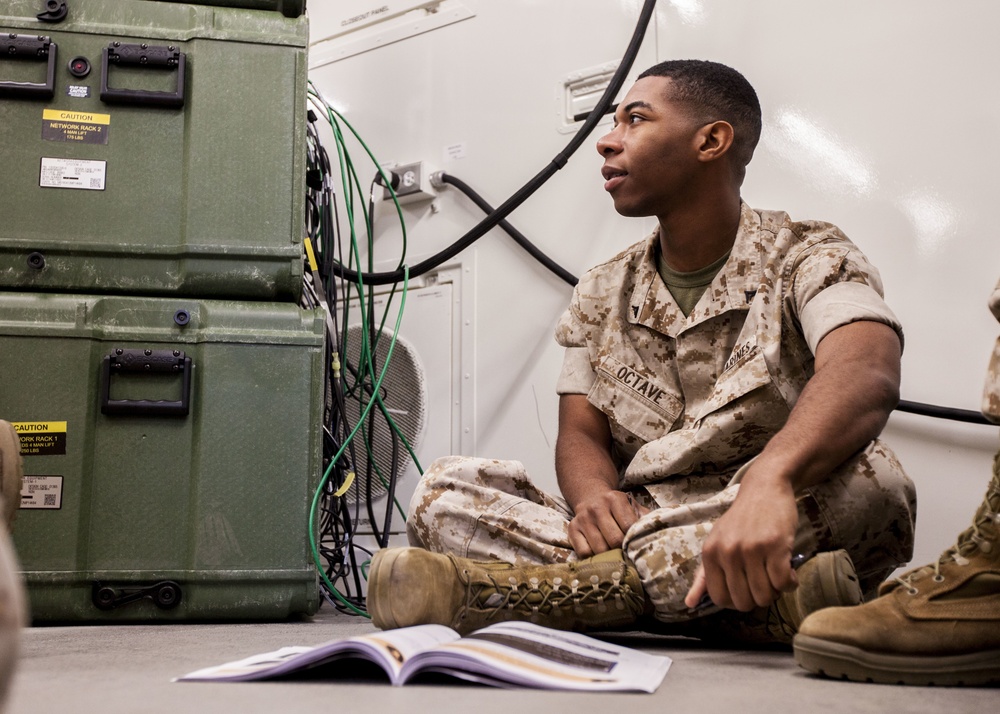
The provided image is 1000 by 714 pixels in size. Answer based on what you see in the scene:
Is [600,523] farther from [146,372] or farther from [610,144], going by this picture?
[146,372]

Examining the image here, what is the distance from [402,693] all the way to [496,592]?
433 mm

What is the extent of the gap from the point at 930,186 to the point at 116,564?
1723mm

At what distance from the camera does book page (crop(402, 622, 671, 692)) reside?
2.51ft

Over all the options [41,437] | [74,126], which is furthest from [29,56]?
[41,437]

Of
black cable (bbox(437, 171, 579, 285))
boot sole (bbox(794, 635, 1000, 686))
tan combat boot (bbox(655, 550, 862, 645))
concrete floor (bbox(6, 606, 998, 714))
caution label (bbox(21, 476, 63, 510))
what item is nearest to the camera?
concrete floor (bbox(6, 606, 998, 714))

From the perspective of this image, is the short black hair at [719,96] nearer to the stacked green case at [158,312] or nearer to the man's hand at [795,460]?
the man's hand at [795,460]

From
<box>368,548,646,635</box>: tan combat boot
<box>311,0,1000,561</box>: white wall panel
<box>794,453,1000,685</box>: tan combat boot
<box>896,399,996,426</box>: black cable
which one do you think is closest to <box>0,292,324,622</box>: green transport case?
<box>368,548,646,635</box>: tan combat boot

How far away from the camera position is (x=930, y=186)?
6.03 ft

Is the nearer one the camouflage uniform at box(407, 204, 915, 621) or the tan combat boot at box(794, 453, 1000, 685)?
the tan combat boot at box(794, 453, 1000, 685)

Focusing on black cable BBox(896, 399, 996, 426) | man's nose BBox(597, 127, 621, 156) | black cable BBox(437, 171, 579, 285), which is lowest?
black cable BBox(896, 399, 996, 426)

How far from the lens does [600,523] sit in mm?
1348

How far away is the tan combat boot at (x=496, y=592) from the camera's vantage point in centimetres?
112

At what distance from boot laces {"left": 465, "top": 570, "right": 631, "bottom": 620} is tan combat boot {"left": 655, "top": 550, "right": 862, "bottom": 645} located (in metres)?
0.14

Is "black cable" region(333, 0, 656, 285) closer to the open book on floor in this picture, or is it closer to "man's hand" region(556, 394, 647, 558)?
"man's hand" region(556, 394, 647, 558)
